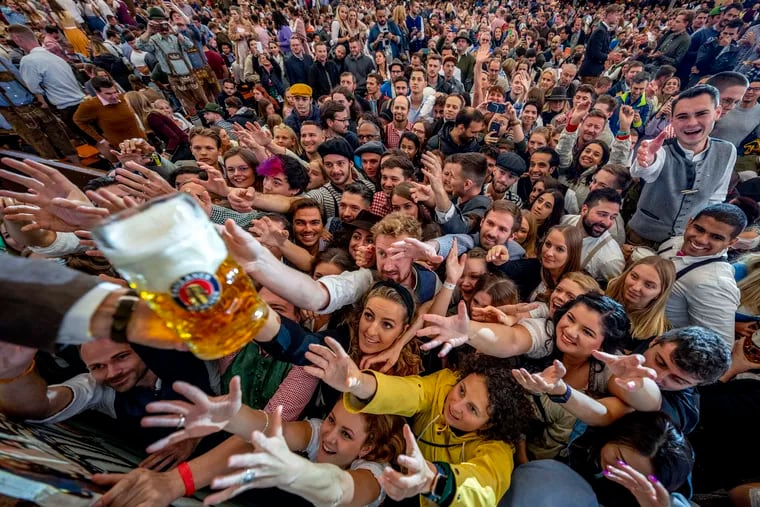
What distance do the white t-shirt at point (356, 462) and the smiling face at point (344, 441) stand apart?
0.03 m

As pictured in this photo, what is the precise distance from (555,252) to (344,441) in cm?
186

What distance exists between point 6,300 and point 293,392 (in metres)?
1.08

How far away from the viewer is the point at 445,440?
1500 millimetres

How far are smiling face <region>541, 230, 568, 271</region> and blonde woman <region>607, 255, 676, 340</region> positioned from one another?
38 centimetres

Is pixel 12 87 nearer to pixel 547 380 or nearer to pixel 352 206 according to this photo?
pixel 352 206

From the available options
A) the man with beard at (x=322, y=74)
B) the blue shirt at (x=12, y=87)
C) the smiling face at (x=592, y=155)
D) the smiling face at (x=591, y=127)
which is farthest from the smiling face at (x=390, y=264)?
the man with beard at (x=322, y=74)

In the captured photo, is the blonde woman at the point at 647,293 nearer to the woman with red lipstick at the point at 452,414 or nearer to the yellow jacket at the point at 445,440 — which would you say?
the woman with red lipstick at the point at 452,414

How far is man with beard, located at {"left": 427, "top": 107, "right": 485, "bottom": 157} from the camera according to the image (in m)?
3.91

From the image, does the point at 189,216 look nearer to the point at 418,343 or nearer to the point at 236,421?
the point at 236,421

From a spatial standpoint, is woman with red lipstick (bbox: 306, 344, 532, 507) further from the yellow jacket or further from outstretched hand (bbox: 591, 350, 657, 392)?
outstretched hand (bbox: 591, 350, 657, 392)

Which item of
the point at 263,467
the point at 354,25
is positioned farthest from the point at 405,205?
the point at 354,25

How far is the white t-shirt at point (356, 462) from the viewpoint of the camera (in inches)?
50.9

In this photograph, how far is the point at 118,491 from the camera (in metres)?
1.01

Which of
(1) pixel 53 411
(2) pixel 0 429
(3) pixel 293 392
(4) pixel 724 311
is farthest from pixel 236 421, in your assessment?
(4) pixel 724 311
